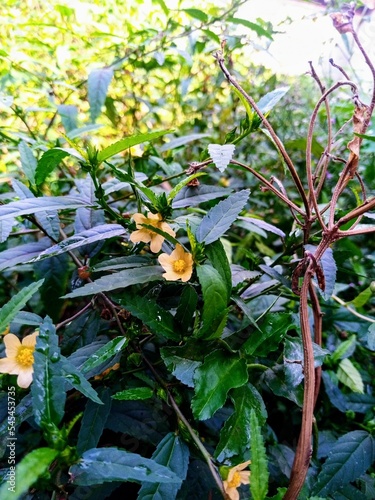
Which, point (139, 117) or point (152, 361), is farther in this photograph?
point (139, 117)

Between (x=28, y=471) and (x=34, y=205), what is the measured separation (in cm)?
37

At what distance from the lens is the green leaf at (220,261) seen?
0.56 metres

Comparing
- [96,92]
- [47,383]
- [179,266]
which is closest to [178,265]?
[179,266]

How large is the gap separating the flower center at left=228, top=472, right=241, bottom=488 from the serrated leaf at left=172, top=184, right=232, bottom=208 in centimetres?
39

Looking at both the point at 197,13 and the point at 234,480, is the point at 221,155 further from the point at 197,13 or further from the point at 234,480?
the point at 197,13

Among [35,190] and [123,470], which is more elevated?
[35,190]

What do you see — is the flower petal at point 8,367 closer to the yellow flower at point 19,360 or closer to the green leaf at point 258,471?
the yellow flower at point 19,360

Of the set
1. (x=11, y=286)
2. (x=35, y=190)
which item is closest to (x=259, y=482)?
(x=35, y=190)

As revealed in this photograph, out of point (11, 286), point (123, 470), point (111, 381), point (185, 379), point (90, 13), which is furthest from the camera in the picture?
point (90, 13)

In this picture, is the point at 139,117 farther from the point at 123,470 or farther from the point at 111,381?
the point at 123,470

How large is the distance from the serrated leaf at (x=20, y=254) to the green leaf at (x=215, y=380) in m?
0.31

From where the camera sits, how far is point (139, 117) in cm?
159

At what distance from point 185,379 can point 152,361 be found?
0.16 m

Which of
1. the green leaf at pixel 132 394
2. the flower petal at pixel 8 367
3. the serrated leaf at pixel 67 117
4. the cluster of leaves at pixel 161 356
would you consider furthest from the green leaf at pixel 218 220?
the serrated leaf at pixel 67 117
